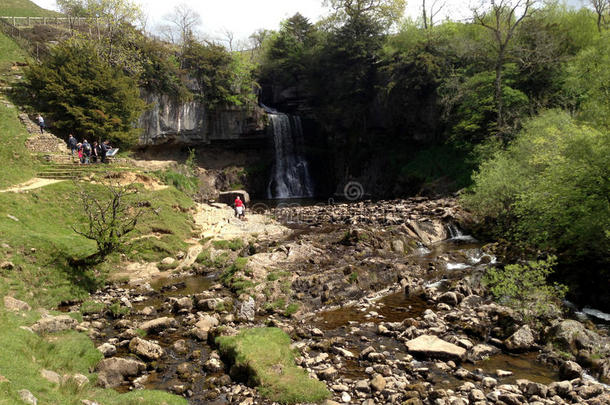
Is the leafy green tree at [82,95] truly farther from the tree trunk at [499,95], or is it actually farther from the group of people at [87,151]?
the tree trunk at [499,95]

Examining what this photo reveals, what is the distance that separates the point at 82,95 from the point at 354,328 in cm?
2900

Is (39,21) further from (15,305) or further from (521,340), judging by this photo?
(521,340)

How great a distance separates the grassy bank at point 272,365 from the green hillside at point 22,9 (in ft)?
283

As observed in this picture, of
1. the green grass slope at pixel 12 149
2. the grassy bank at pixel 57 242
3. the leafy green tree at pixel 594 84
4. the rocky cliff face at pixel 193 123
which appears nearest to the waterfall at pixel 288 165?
the rocky cliff face at pixel 193 123

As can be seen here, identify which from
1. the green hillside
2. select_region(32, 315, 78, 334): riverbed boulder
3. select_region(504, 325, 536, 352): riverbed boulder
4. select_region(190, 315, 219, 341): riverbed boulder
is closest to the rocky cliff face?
select_region(32, 315, 78, 334): riverbed boulder

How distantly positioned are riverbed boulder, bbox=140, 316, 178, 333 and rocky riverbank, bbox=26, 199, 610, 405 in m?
0.03

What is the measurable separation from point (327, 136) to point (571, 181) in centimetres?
3781

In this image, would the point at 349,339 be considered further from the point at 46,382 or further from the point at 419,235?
the point at 419,235

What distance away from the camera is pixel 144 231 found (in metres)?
19.8

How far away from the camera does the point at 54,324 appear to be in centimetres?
1048

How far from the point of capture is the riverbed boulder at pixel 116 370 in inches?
343

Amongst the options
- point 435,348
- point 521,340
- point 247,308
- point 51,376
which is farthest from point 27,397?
point 521,340

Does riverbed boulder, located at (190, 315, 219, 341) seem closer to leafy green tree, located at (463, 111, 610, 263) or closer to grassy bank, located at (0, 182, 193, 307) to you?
grassy bank, located at (0, 182, 193, 307)

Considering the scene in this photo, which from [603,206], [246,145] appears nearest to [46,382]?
[603,206]
